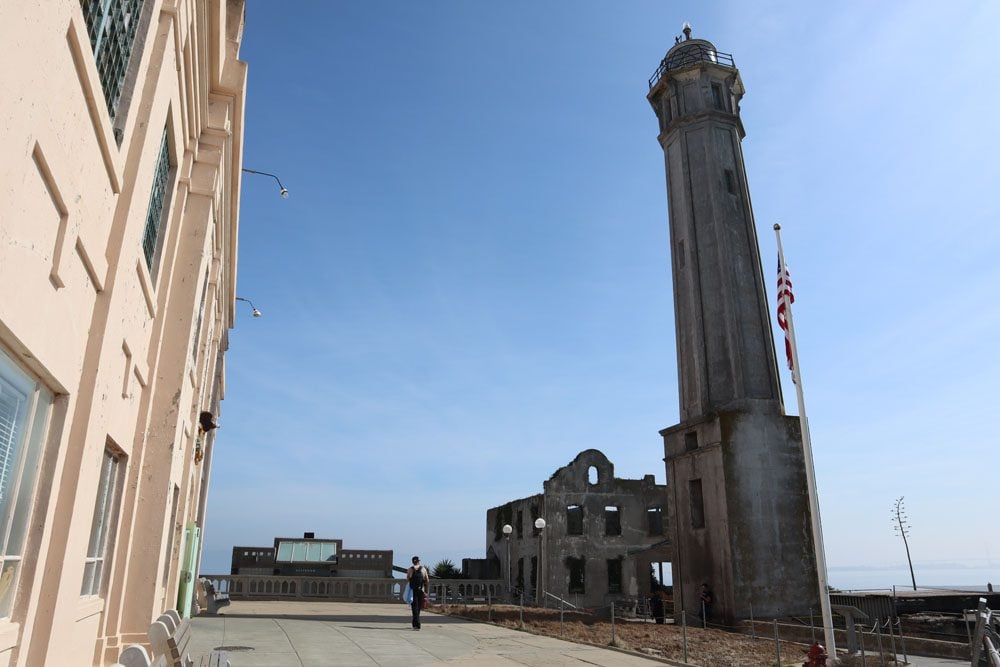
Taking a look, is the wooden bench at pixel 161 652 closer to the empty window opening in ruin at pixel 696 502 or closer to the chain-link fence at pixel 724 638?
the chain-link fence at pixel 724 638

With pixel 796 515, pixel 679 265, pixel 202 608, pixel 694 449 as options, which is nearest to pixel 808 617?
pixel 796 515

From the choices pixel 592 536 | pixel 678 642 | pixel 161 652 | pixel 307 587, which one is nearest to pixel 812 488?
pixel 678 642

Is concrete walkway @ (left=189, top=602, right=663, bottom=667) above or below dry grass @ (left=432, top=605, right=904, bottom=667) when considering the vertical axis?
above

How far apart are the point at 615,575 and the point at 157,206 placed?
116 ft

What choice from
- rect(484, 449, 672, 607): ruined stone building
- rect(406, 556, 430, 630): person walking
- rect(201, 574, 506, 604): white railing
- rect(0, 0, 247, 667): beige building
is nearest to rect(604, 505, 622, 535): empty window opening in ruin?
rect(484, 449, 672, 607): ruined stone building

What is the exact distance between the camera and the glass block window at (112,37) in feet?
15.4

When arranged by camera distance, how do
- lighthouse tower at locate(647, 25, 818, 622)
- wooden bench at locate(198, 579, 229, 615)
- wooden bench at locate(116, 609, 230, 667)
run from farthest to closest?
lighthouse tower at locate(647, 25, 818, 622), wooden bench at locate(198, 579, 229, 615), wooden bench at locate(116, 609, 230, 667)

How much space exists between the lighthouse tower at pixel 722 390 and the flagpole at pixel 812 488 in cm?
849

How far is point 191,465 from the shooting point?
12.5 metres

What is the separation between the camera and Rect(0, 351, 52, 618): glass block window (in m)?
3.81

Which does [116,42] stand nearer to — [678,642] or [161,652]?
[161,652]

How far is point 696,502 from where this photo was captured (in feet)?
78.8

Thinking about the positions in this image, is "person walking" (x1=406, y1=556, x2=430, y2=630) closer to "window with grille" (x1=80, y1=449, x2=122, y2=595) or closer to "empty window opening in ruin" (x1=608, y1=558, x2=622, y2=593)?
"window with grille" (x1=80, y1=449, x2=122, y2=595)

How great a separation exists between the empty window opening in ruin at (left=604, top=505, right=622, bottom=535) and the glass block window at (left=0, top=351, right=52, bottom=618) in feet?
121
